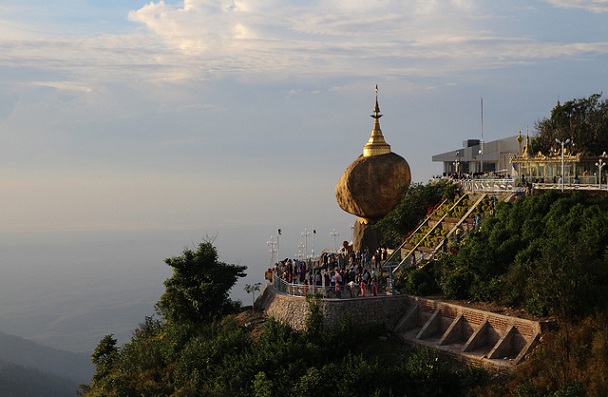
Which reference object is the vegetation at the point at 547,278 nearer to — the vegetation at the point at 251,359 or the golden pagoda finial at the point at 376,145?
the vegetation at the point at 251,359

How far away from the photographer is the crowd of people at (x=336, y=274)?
32250mm

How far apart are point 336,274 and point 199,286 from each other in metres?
8.02

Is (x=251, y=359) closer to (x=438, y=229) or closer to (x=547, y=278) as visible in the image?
(x=547, y=278)

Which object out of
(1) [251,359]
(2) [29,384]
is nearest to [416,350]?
(1) [251,359]

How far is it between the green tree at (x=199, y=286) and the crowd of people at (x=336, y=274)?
2.70m

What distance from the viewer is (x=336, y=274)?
1334 inches

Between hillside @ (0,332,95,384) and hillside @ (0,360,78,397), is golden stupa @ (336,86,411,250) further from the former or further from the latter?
hillside @ (0,332,95,384)

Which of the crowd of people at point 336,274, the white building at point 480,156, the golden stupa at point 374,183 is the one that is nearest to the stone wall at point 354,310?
the crowd of people at point 336,274

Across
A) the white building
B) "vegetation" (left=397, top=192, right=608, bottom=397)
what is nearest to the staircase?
"vegetation" (left=397, top=192, right=608, bottom=397)

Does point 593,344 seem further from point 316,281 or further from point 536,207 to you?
point 316,281

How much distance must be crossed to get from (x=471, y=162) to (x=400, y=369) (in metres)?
47.1

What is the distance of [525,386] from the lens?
23266mm

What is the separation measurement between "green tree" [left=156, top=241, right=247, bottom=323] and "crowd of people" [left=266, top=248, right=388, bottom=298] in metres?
2.70

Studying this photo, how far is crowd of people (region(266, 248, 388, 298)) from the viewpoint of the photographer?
106 ft
